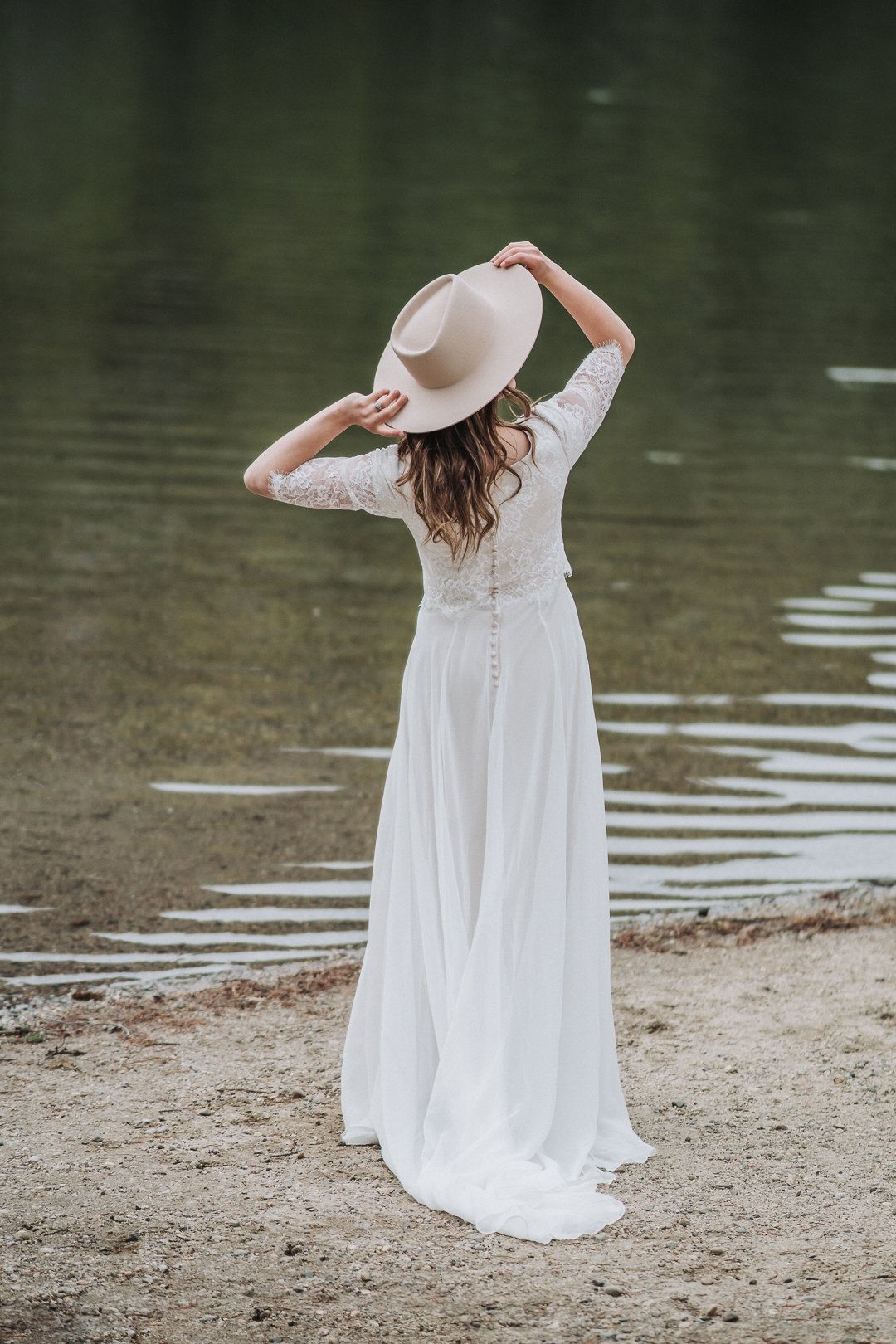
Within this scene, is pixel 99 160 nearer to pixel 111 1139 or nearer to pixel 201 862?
pixel 201 862

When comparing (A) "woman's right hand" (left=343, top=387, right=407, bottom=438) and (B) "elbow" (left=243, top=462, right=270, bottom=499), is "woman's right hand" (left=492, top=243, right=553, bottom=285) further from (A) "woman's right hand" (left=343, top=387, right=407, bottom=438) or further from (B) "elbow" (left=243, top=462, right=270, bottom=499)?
(B) "elbow" (left=243, top=462, right=270, bottom=499)

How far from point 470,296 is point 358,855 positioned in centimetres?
291

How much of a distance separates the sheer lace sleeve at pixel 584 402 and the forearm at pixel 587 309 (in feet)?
0.10

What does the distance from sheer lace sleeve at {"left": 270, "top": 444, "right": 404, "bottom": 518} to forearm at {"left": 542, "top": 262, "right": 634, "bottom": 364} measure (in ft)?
1.71

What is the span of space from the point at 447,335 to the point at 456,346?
0.09 ft

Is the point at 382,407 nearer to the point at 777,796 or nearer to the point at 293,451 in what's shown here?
the point at 293,451

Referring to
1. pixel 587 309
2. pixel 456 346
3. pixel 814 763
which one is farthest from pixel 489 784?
pixel 814 763

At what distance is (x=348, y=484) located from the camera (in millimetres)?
3404

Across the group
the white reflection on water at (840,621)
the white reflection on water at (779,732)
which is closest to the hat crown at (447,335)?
the white reflection on water at (779,732)

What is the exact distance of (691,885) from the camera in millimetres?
5629

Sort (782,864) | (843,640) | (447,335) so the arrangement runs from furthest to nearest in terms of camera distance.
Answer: (843,640)
(782,864)
(447,335)

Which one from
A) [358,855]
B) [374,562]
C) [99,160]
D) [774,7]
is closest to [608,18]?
[774,7]

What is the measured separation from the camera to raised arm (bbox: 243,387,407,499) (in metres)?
3.32

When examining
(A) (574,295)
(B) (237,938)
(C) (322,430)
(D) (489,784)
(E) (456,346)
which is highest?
(A) (574,295)
